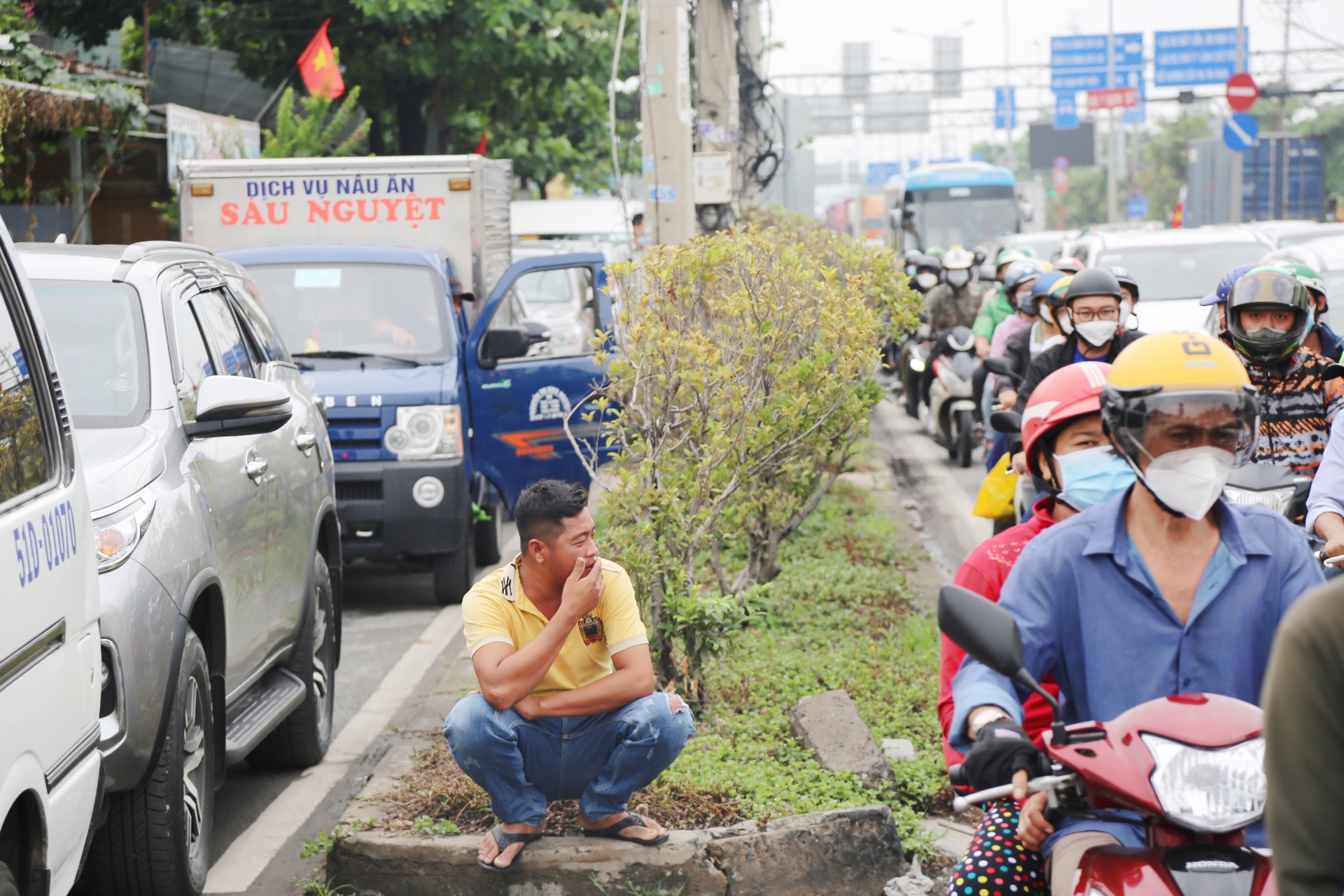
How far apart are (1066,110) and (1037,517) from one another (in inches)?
1998

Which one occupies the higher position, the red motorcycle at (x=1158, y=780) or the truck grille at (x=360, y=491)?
the red motorcycle at (x=1158, y=780)

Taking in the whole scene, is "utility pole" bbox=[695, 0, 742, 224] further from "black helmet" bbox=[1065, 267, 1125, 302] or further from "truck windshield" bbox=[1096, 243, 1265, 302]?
"black helmet" bbox=[1065, 267, 1125, 302]

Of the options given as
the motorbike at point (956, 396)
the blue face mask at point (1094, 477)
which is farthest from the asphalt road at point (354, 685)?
the motorbike at point (956, 396)

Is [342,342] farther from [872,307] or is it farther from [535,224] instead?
[535,224]

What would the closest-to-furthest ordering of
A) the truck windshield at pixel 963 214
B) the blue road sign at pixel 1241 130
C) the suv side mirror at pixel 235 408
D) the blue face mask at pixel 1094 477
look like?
1. the blue face mask at pixel 1094 477
2. the suv side mirror at pixel 235 408
3. the blue road sign at pixel 1241 130
4. the truck windshield at pixel 963 214

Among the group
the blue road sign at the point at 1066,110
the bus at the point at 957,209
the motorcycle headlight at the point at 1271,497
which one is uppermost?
the blue road sign at the point at 1066,110

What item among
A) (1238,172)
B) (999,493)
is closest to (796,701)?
(999,493)

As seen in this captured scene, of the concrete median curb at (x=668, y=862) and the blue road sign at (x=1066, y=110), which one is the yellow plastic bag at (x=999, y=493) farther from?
the blue road sign at (x=1066, y=110)

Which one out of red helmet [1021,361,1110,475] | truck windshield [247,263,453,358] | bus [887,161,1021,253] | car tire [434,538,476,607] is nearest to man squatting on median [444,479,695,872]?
red helmet [1021,361,1110,475]

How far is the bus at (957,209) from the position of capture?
96.9ft

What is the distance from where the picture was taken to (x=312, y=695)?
235 inches

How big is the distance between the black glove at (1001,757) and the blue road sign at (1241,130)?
29.4 meters

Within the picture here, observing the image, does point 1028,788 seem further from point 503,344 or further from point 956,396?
point 956,396

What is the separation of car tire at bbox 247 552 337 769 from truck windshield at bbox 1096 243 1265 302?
965 centimetres
